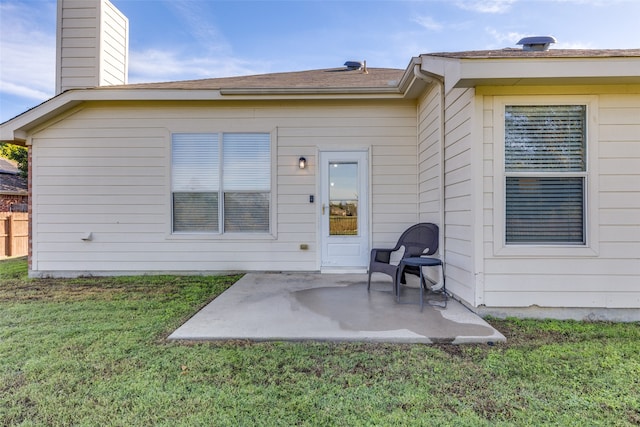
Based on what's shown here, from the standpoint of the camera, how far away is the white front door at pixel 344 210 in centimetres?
517

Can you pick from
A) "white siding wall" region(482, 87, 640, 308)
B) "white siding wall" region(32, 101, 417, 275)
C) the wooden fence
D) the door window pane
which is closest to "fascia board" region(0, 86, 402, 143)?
"white siding wall" region(32, 101, 417, 275)

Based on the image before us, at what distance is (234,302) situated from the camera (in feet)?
11.9

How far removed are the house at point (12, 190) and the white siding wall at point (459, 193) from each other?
37.9ft

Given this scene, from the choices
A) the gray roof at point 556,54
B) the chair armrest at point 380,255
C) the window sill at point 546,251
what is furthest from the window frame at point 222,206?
the window sill at point 546,251

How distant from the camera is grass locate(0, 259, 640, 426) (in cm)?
167

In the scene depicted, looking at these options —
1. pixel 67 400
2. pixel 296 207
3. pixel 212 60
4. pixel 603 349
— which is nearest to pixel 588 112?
pixel 603 349

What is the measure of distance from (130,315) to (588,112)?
16.8 ft

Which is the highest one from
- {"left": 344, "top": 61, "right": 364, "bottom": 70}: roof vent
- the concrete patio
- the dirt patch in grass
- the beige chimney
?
{"left": 344, "top": 61, "right": 364, "bottom": 70}: roof vent

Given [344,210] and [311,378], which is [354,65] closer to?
[344,210]

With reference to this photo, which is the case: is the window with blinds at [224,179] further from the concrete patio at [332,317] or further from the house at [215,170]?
the concrete patio at [332,317]

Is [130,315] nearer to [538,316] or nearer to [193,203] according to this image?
[193,203]

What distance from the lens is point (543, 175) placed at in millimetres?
3117

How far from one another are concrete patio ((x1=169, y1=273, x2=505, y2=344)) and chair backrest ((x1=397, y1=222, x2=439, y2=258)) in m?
0.53

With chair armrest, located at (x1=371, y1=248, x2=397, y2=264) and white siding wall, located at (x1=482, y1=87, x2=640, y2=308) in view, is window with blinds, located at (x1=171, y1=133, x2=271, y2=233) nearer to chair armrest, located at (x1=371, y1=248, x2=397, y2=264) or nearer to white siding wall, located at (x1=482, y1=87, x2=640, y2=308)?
chair armrest, located at (x1=371, y1=248, x2=397, y2=264)
